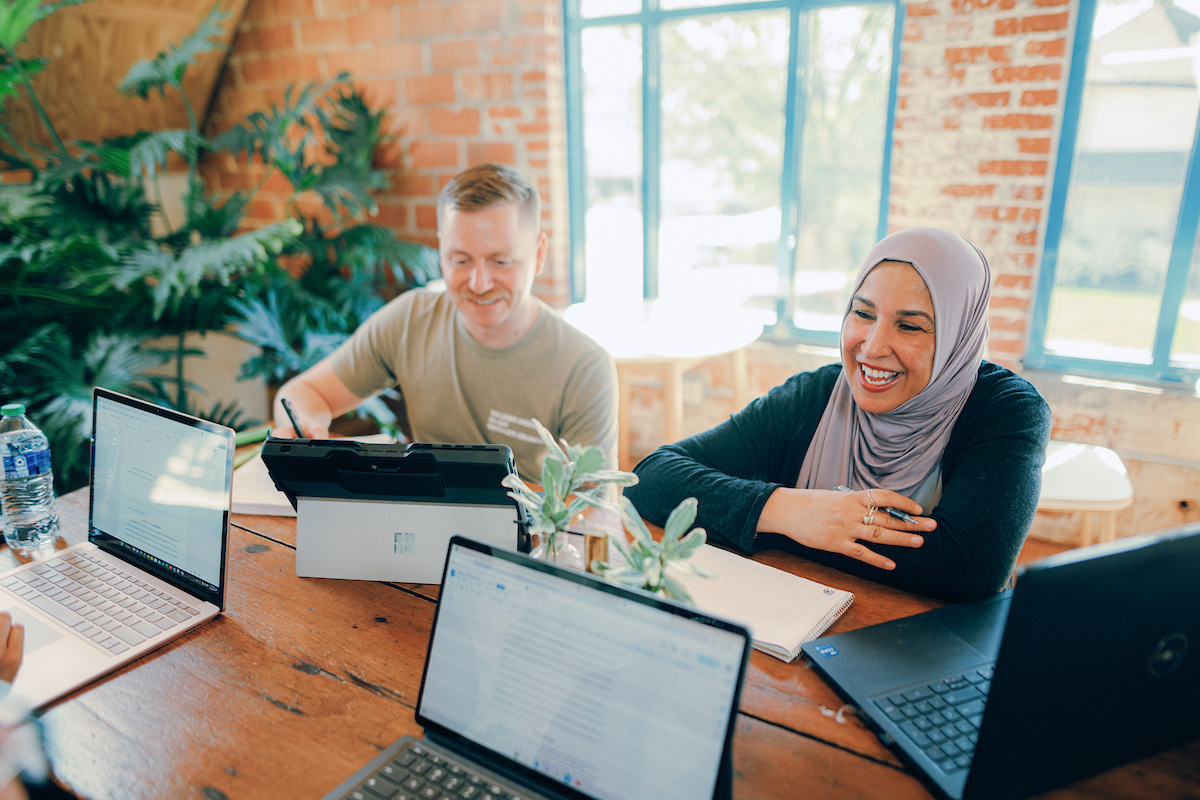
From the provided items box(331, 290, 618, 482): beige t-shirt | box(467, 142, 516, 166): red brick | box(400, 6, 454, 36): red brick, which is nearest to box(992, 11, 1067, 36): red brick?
box(331, 290, 618, 482): beige t-shirt

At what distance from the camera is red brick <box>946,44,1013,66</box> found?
2.26 m

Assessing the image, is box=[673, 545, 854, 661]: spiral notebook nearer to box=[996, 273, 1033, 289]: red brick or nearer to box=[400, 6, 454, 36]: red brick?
box=[996, 273, 1033, 289]: red brick

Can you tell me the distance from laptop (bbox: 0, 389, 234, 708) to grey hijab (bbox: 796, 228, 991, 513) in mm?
1061

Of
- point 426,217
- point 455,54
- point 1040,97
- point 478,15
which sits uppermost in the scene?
point 478,15

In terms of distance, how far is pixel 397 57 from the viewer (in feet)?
10.5

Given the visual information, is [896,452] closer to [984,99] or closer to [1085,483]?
[1085,483]

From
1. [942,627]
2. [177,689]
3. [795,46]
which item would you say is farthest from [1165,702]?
[795,46]

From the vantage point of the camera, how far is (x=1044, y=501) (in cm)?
187

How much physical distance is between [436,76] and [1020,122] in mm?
2256

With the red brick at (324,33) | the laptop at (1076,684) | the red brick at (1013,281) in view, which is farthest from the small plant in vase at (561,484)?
the red brick at (324,33)

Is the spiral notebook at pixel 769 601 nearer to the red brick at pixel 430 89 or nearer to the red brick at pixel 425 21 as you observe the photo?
the red brick at pixel 430 89

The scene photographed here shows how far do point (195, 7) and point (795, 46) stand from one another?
255 cm

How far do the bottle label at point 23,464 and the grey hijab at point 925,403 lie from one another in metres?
1.39

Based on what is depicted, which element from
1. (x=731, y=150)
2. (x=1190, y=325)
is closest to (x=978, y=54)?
(x=731, y=150)
